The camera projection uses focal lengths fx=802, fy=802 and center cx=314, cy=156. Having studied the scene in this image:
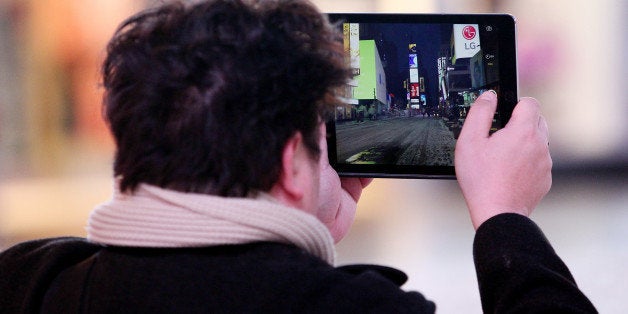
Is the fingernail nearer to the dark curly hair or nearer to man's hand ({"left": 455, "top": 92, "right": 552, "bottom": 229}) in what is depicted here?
man's hand ({"left": 455, "top": 92, "right": 552, "bottom": 229})

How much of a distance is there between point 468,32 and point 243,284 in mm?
495

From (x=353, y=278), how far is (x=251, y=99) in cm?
17

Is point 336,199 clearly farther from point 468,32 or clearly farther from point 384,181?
point 384,181

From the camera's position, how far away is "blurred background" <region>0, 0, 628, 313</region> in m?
3.99

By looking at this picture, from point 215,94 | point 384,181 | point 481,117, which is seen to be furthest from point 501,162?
point 384,181

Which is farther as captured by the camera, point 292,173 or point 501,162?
point 501,162

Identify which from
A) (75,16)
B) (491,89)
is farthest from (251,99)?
(75,16)

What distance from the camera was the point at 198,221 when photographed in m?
0.64

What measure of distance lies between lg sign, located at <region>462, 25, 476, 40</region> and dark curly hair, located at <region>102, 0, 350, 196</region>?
0.33m

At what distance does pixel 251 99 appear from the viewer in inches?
25.7

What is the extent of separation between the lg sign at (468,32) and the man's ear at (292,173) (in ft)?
1.19

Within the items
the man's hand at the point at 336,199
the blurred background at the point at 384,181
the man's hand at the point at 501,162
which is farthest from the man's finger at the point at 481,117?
the blurred background at the point at 384,181

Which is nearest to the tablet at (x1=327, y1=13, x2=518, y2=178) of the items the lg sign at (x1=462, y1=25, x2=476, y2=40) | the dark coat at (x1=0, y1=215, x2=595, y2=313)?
the lg sign at (x1=462, y1=25, x2=476, y2=40)

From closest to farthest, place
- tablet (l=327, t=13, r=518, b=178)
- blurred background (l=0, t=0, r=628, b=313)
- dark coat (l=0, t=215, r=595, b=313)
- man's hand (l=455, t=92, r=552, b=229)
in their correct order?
dark coat (l=0, t=215, r=595, b=313)
man's hand (l=455, t=92, r=552, b=229)
tablet (l=327, t=13, r=518, b=178)
blurred background (l=0, t=0, r=628, b=313)
